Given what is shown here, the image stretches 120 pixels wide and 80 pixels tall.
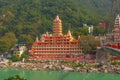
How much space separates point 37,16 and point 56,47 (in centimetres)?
1789

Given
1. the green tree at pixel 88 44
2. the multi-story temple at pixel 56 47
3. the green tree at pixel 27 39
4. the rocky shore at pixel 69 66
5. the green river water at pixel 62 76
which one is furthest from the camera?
the green tree at pixel 27 39

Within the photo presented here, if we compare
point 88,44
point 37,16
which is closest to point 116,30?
point 88,44

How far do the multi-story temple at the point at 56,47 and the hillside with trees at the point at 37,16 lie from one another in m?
8.01

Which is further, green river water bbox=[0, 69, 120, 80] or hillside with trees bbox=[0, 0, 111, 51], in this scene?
hillside with trees bbox=[0, 0, 111, 51]

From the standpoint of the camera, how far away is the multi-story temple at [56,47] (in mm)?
41500

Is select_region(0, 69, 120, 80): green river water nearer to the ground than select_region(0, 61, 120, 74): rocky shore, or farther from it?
nearer to the ground

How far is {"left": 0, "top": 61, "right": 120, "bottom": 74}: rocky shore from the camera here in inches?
1355

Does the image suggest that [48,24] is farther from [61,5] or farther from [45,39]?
[45,39]

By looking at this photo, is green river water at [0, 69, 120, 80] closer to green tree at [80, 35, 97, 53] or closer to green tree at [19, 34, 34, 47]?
green tree at [80, 35, 97, 53]

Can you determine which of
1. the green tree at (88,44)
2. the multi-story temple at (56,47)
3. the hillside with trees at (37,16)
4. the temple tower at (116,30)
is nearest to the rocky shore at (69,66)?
the multi-story temple at (56,47)

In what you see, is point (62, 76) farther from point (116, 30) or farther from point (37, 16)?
point (37, 16)

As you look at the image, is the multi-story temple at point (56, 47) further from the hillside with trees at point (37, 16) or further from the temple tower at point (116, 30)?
the hillside with trees at point (37, 16)

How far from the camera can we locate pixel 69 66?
120 ft

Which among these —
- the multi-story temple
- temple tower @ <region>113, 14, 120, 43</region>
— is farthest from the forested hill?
temple tower @ <region>113, 14, 120, 43</region>
